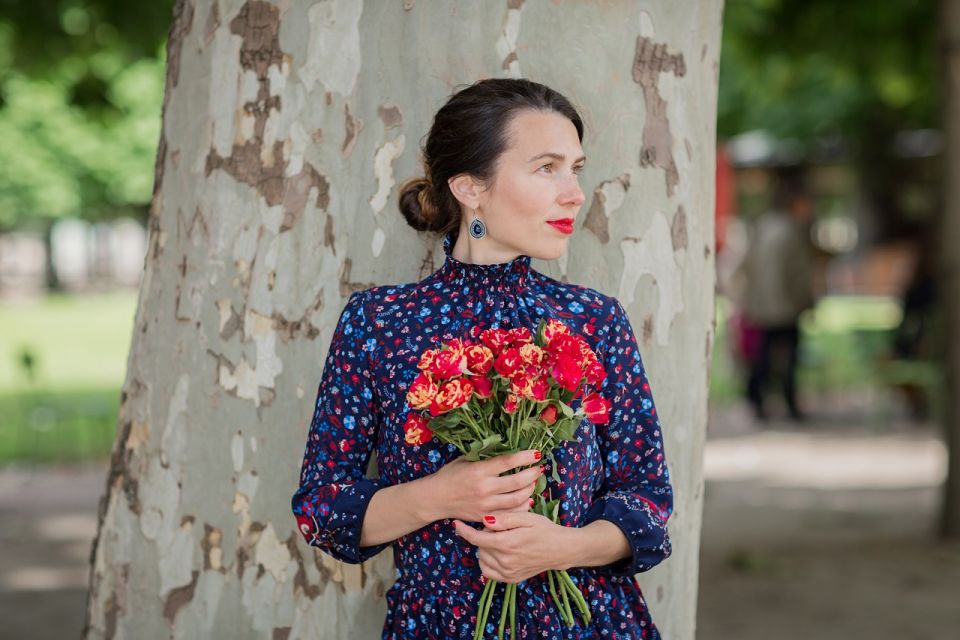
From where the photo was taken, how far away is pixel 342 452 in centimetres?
235

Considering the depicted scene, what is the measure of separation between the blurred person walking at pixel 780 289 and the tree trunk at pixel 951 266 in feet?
16.0

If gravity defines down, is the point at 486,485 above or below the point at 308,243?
below

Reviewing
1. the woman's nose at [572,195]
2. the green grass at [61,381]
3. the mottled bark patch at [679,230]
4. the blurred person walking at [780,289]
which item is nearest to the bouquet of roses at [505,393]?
the woman's nose at [572,195]

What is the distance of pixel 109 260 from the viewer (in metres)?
54.9

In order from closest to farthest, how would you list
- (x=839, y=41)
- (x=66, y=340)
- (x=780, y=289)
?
(x=839, y=41)
(x=780, y=289)
(x=66, y=340)

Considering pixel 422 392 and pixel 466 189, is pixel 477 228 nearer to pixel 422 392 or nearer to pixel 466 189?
pixel 466 189

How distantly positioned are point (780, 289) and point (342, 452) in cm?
1084

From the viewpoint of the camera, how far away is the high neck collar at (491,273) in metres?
2.40

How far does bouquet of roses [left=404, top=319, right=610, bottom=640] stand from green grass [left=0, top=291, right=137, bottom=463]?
6659mm

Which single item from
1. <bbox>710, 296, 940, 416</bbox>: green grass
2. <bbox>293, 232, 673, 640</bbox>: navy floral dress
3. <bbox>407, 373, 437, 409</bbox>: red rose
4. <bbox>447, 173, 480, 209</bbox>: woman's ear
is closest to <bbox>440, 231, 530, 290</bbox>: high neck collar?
<bbox>293, 232, 673, 640</bbox>: navy floral dress

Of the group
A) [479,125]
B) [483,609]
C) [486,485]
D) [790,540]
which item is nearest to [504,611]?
[483,609]

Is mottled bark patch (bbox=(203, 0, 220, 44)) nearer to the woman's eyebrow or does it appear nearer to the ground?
the woman's eyebrow

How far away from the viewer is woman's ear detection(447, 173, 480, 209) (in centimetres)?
239

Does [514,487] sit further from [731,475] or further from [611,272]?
[731,475]
